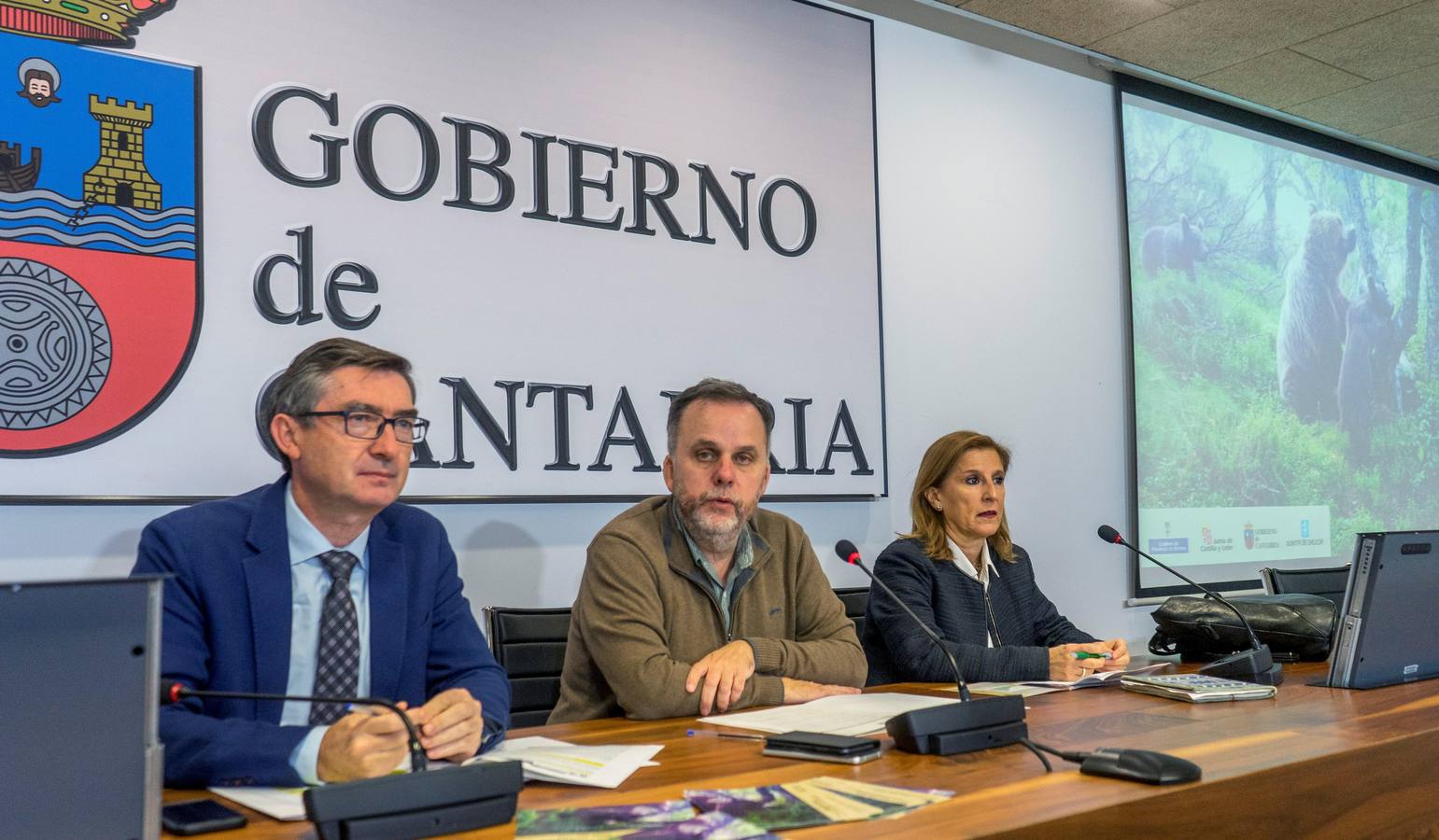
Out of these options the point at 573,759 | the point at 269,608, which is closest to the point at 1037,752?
the point at 573,759

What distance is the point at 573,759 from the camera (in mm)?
1502

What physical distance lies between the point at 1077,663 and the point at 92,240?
7.14ft

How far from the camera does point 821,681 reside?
224 cm

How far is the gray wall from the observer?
13.1 ft

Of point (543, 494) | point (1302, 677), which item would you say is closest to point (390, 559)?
point (543, 494)

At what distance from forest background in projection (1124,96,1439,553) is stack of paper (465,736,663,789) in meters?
3.54

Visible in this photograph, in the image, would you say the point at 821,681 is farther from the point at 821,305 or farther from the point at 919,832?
the point at 821,305

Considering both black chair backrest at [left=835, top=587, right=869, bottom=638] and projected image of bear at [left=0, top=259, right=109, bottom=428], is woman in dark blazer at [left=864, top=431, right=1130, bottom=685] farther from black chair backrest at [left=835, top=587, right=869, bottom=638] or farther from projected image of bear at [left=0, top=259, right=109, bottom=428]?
projected image of bear at [left=0, top=259, right=109, bottom=428]

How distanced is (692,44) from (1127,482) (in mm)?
2370

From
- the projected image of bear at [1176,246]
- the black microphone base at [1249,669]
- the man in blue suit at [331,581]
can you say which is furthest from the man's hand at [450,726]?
the projected image of bear at [1176,246]

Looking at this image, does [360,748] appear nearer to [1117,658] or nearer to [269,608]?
[269,608]

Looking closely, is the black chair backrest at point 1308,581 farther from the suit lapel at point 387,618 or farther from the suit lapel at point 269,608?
the suit lapel at point 269,608

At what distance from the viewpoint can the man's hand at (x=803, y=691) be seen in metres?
2.09

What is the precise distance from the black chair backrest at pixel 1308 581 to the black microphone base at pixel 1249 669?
1.19 m
